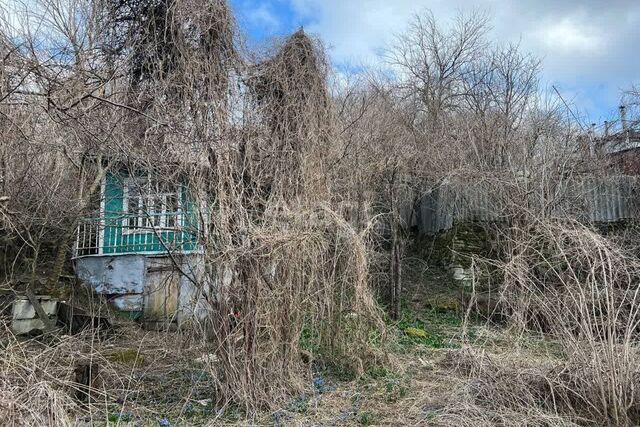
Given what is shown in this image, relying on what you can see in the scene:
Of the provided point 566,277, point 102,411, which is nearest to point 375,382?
point 566,277

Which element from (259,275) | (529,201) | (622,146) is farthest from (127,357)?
(622,146)

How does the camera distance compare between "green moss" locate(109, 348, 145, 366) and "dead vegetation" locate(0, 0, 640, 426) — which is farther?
"green moss" locate(109, 348, 145, 366)

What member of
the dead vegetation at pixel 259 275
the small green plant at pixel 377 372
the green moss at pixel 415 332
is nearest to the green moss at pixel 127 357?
the dead vegetation at pixel 259 275

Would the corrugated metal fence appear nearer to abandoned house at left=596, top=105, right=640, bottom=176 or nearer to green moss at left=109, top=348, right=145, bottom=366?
abandoned house at left=596, top=105, right=640, bottom=176

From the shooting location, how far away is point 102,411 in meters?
5.06

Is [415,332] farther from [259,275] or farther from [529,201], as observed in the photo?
[259,275]

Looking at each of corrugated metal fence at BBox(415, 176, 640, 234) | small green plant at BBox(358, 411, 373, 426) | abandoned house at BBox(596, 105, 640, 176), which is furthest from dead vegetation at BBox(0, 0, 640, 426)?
abandoned house at BBox(596, 105, 640, 176)

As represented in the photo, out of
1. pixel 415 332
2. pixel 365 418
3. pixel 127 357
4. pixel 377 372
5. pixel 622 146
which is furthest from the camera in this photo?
pixel 622 146

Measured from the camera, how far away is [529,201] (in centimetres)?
1000

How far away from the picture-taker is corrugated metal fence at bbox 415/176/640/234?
9.98 metres

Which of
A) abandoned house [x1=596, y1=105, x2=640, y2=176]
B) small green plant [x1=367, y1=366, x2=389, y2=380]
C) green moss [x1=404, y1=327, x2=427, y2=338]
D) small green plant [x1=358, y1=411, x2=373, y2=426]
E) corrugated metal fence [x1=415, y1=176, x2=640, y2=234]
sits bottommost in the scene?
small green plant [x1=358, y1=411, x2=373, y2=426]

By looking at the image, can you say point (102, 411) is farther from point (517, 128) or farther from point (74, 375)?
point (517, 128)

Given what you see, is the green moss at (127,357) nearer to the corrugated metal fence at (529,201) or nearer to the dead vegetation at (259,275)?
the dead vegetation at (259,275)

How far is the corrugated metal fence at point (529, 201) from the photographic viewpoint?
9.98 m
